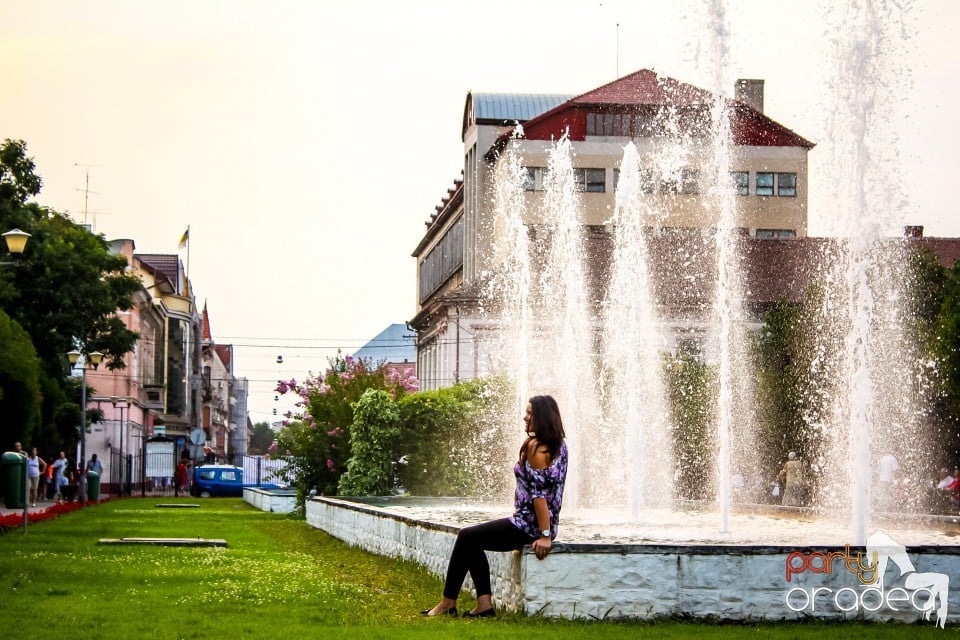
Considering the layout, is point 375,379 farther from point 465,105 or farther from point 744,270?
point 465,105

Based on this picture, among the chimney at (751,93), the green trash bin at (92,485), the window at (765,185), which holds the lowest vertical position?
the green trash bin at (92,485)

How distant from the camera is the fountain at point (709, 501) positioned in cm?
1016

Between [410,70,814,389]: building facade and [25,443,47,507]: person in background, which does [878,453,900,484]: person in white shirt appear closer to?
[25,443,47,507]: person in background

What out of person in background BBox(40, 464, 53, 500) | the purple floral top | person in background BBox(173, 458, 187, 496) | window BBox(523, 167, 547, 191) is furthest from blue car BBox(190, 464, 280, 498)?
the purple floral top

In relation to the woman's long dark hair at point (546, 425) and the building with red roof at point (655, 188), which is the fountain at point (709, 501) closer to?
the woman's long dark hair at point (546, 425)

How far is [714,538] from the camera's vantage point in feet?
40.5

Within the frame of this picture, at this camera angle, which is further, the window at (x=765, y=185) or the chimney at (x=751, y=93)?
the chimney at (x=751, y=93)

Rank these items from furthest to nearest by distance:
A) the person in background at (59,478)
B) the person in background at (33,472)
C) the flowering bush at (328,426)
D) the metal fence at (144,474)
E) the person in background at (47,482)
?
the metal fence at (144,474)
the person in background at (59,478)
the person in background at (47,482)
the person in background at (33,472)
the flowering bush at (328,426)

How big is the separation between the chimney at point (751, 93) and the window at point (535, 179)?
11163mm

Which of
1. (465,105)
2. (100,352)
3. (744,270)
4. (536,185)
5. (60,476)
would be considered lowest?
(60,476)

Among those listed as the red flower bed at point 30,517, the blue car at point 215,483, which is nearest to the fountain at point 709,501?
the red flower bed at point 30,517

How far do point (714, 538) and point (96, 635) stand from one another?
5.31 metres

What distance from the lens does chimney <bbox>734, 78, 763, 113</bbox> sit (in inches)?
3019

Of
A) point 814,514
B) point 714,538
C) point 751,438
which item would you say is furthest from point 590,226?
point 714,538
